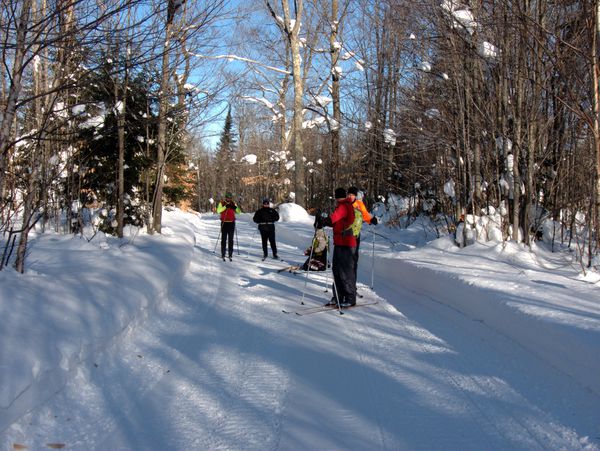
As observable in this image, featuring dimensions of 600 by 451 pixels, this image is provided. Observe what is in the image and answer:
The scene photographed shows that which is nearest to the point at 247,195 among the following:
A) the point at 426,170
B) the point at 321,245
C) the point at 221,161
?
the point at 221,161

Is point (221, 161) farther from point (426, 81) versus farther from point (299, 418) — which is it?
point (299, 418)

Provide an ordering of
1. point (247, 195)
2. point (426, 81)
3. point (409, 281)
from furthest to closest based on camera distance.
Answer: point (247, 195) → point (426, 81) → point (409, 281)

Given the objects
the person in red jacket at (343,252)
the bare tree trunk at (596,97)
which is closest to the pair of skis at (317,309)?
the person in red jacket at (343,252)

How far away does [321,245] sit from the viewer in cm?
1090

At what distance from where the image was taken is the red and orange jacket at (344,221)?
25.2 feet

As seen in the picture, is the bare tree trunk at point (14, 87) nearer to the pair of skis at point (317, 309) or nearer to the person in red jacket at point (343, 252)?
the pair of skis at point (317, 309)

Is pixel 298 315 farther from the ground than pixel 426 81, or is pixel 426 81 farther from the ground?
pixel 426 81

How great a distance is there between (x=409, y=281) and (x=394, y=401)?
19.7 ft

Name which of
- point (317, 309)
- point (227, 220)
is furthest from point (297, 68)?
point (317, 309)

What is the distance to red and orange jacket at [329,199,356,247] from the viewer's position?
7.67 meters

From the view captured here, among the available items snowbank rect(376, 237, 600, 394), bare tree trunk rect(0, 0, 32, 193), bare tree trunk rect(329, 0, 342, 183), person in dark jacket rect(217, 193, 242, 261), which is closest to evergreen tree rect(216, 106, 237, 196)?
bare tree trunk rect(329, 0, 342, 183)

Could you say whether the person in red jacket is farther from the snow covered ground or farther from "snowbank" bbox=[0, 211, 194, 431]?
"snowbank" bbox=[0, 211, 194, 431]

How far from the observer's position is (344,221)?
304 inches

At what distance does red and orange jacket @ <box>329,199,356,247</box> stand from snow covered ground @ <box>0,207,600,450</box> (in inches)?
46.1
